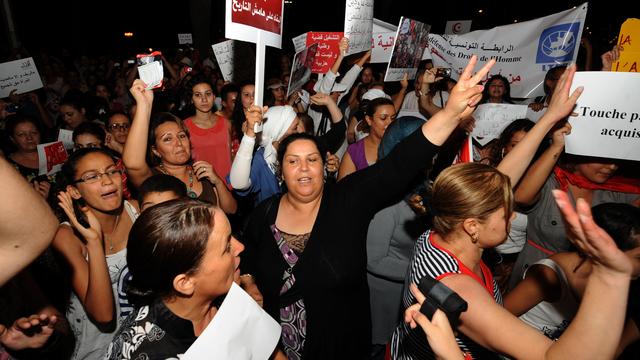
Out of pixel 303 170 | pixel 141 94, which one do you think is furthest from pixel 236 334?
pixel 141 94

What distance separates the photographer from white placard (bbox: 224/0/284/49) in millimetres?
2336

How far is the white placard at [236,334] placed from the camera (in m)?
1.35

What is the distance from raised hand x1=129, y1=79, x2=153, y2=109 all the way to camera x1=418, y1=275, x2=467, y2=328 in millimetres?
2444

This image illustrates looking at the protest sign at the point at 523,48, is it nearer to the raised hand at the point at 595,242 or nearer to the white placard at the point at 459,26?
the white placard at the point at 459,26

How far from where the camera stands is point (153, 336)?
1.38 metres

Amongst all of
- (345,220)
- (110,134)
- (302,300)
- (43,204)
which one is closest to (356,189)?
(345,220)

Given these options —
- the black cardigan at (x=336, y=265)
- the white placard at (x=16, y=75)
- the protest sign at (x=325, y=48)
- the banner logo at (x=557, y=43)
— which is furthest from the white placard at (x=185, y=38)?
the black cardigan at (x=336, y=265)

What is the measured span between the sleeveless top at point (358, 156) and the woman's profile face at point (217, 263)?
247 cm

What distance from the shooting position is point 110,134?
4387mm

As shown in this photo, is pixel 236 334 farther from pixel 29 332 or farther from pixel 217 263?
pixel 29 332

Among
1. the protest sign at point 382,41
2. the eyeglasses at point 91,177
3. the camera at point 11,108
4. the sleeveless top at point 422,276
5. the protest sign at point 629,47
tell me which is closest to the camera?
the sleeveless top at point 422,276

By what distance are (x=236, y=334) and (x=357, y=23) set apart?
415cm

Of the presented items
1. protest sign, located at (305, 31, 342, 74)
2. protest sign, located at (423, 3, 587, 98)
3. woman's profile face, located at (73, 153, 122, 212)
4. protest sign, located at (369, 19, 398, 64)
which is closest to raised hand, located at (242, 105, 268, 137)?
woman's profile face, located at (73, 153, 122, 212)

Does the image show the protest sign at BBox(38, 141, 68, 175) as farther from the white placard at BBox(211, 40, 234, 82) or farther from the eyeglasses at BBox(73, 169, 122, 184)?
the white placard at BBox(211, 40, 234, 82)
